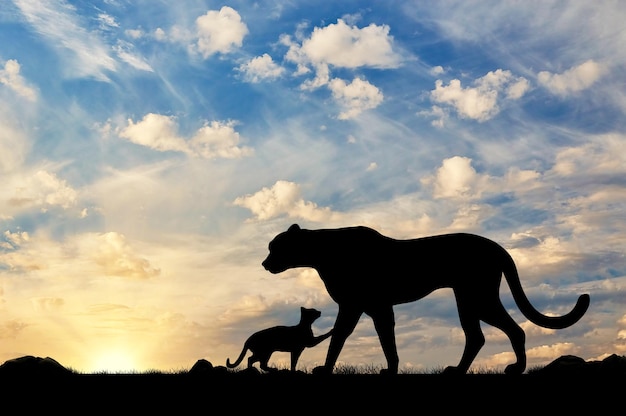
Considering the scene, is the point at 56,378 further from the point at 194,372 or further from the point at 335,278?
the point at 335,278

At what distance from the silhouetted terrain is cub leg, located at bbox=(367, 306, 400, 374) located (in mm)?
709

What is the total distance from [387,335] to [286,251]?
1.59 metres

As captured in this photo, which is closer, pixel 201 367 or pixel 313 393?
pixel 313 393

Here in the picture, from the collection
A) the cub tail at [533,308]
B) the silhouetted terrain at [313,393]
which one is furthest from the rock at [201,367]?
the cub tail at [533,308]

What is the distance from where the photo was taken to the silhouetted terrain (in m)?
6.32

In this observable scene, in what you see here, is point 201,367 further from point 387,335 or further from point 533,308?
point 533,308

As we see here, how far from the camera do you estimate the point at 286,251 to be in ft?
27.8

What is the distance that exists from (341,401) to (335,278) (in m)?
1.98

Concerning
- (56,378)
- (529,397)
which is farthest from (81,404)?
(529,397)

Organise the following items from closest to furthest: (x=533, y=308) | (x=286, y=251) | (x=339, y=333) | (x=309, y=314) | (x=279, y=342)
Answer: (x=339, y=333), (x=533, y=308), (x=286, y=251), (x=279, y=342), (x=309, y=314)

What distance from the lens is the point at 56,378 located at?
285 inches

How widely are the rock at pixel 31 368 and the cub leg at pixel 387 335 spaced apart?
11.4ft

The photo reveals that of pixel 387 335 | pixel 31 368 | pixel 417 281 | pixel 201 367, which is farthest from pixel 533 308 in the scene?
pixel 31 368

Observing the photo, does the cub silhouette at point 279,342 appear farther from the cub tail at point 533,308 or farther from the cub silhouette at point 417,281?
the cub tail at point 533,308
